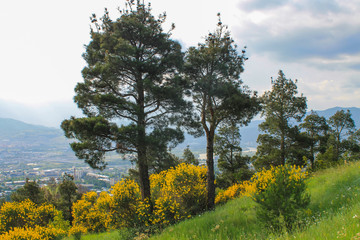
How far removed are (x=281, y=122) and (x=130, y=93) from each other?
15.7m

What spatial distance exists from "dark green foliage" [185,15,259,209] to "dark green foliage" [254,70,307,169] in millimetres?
8296

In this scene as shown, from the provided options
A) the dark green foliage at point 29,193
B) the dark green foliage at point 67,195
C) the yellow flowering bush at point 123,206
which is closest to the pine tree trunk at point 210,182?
the yellow flowering bush at point 123,206

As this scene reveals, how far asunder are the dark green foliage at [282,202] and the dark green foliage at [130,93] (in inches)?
246

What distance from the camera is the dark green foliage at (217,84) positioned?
44.1ft

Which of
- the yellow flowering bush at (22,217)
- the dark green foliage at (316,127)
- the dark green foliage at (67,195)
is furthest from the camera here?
the dark green foliage at (67,195)

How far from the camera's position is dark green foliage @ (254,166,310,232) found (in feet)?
19.0


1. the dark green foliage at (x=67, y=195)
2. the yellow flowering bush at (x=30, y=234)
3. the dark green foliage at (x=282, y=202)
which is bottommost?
the dark green foliage at (x=67, y=195)

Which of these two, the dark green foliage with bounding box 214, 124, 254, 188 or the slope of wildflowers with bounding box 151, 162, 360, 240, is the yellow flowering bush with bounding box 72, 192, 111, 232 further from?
the dark green foliage with bounding box 214, 124, 254, 188

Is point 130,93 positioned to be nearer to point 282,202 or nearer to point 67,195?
point 282,202

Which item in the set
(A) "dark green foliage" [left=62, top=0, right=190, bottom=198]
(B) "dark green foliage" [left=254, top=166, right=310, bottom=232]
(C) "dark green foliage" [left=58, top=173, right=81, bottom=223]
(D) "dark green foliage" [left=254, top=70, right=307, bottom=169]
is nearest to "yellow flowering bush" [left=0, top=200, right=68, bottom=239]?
(A) "dark green foliage" [left=62, top=0, right=190, bottom=198]

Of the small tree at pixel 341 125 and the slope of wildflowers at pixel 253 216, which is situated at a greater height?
the small tree at pixel 341 125

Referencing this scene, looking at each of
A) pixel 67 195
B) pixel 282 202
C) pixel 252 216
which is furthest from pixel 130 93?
pixel 67 195

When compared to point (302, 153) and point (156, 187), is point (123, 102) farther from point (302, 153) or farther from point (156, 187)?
point (302, 153)

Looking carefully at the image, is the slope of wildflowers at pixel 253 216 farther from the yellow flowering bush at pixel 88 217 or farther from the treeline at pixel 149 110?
the yellow flowering bush at pixel 88 217
